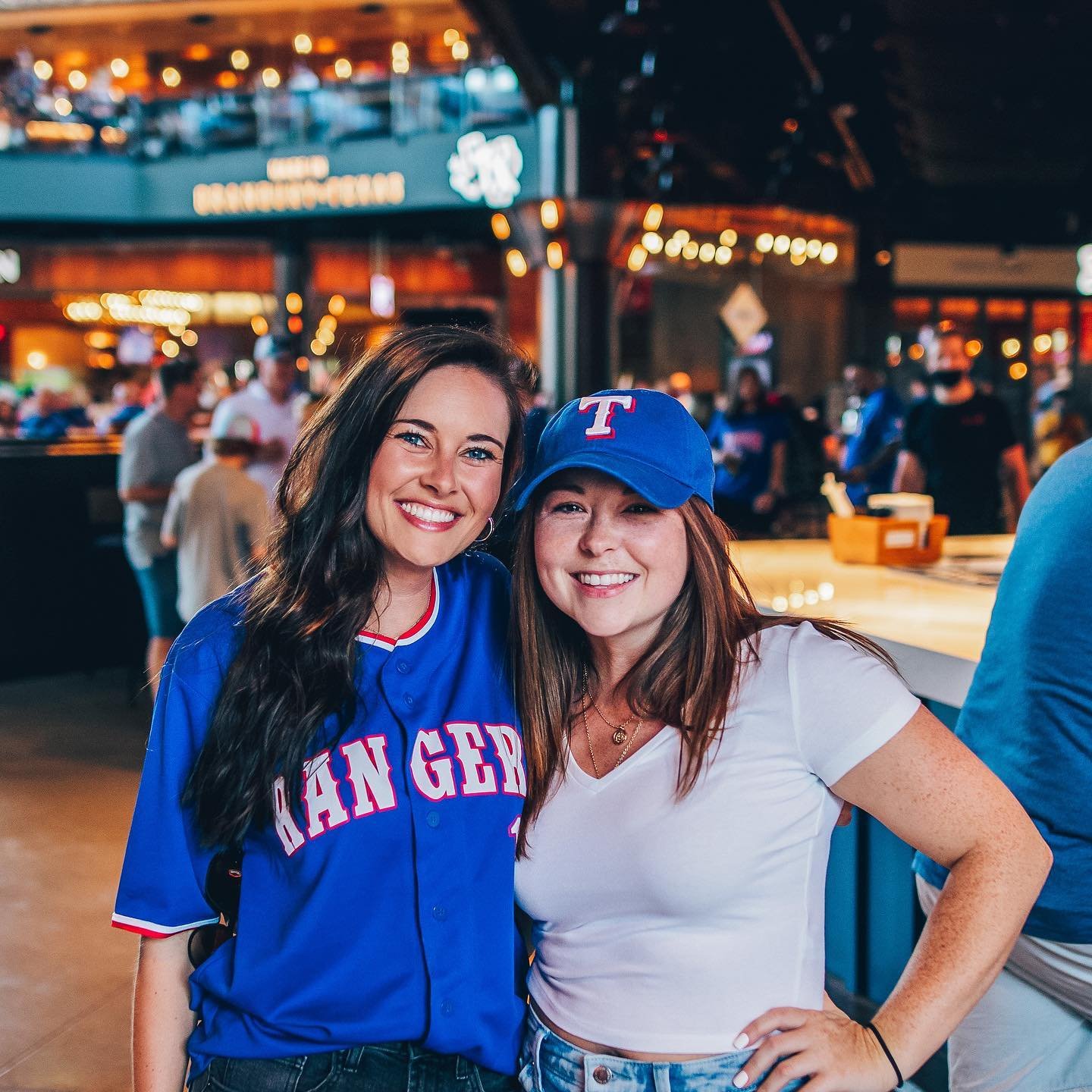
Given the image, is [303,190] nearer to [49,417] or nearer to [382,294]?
[382,294]

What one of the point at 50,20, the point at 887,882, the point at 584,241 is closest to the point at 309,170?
the point at 584,241

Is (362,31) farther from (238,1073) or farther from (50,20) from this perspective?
(238,1073)

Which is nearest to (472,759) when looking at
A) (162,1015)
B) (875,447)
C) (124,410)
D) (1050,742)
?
(162,1015)

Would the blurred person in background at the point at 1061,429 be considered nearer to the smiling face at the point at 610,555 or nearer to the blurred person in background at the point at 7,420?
the smiling face at the point at 610,555

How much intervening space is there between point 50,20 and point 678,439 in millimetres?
20836

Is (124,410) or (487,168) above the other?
(487,168)

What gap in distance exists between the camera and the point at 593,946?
143 centimetres

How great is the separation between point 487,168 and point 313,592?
1118 cm

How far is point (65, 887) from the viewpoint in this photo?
4.21 m

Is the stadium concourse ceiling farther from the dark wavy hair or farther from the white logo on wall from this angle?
the dark wavy hair

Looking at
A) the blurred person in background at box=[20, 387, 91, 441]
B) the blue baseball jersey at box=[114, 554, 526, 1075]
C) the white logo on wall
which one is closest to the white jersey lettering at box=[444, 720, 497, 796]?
the blue baseball jersey at box=[114, 554, 526, 1075]

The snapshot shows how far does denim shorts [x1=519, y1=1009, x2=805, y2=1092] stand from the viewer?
135cm

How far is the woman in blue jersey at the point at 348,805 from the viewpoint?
1.44m

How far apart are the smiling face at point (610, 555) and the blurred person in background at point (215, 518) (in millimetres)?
4001
